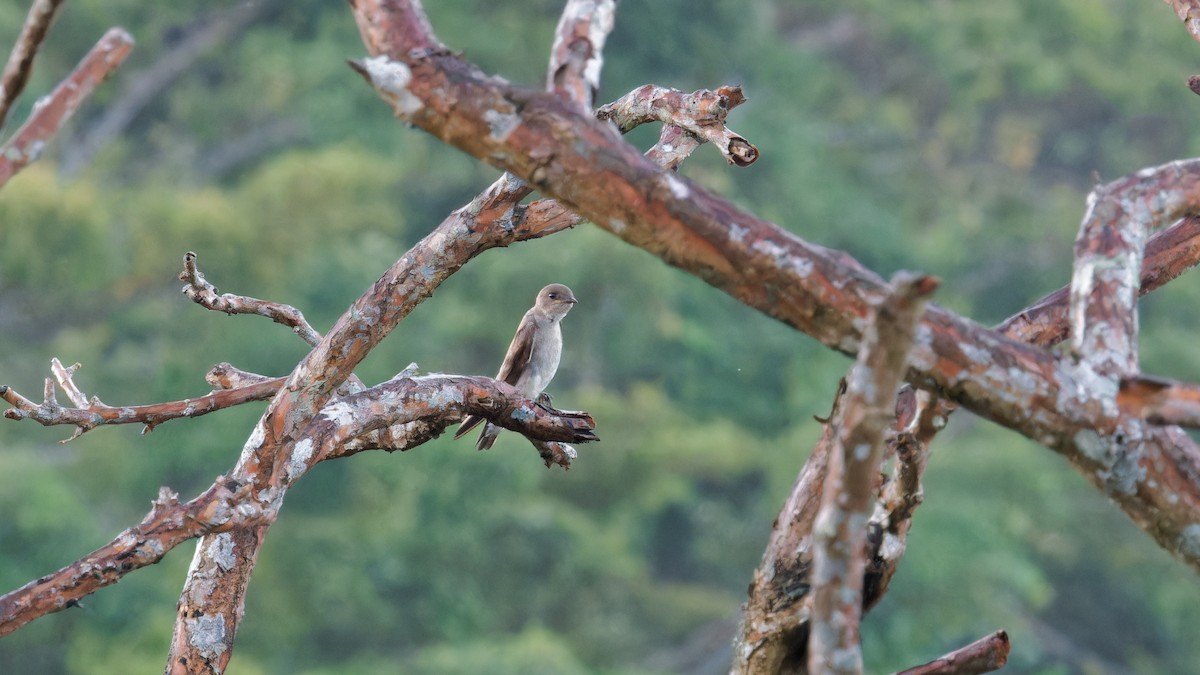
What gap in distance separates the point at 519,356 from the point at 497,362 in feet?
70.6

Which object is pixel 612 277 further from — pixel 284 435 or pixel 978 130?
pixel 284 435

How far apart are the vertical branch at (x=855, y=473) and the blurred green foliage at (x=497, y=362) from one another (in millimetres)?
18963

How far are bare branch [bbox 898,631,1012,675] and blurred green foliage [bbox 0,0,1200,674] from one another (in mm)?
18048

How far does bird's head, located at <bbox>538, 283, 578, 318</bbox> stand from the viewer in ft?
30.0

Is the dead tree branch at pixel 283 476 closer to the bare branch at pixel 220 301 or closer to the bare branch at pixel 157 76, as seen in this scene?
the bare branch at pixel 220 301

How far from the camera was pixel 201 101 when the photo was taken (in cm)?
3547

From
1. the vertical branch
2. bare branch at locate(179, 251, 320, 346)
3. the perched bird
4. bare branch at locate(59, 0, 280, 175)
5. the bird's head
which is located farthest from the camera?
bare branch at locate(59, 0, 280, 175)

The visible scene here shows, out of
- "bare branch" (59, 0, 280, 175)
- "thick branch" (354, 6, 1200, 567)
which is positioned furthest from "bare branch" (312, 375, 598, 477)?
"bare branch" (59, 0, 280, 175)

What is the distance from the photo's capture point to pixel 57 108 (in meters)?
3.39

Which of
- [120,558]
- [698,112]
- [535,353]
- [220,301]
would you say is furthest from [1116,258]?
[535,353]

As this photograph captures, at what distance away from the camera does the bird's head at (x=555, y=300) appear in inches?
360

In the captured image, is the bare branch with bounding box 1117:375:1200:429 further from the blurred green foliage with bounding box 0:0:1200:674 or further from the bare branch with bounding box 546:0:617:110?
the blurred green foliage with bounding box 0:0:1200:674

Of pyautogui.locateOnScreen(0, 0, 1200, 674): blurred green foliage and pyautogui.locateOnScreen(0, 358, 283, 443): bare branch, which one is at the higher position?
pyautogui.locateOnScreen(0, 0, 1200, 674): blurred green foliage

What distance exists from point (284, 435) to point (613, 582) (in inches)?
931
